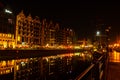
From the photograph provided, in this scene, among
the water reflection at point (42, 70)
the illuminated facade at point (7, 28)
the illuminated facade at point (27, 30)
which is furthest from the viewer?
the illuminated facade at point (27, 30)

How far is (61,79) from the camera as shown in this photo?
2280 cm

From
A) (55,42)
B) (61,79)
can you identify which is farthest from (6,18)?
(61,79)

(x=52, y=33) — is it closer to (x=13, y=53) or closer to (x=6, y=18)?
(x=6, y=18)

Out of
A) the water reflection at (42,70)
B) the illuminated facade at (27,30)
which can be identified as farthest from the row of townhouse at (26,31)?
the water reflection at (42,70)

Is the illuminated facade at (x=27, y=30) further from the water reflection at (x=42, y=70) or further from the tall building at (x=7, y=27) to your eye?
the water reflection at (x=42, y=70)

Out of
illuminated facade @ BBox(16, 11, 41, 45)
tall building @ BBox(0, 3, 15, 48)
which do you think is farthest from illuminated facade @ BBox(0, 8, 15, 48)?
illuminated facade @ BBox(16, 11, 41, 45)

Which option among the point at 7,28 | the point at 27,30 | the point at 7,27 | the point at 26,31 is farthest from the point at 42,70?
the point at 27,30

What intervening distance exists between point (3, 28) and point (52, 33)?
68890 millimetres

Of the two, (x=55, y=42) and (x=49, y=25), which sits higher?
(x=49, y=25)

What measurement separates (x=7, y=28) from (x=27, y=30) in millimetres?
26904

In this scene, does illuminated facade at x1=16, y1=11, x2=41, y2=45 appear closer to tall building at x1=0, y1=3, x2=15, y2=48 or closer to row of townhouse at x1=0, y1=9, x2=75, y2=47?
row of townhouse at x1=0, y1=9, x2=75, y2=47

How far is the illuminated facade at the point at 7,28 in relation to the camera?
95.7 metres

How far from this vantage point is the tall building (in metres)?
95.8

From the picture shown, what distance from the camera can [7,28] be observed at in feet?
330
